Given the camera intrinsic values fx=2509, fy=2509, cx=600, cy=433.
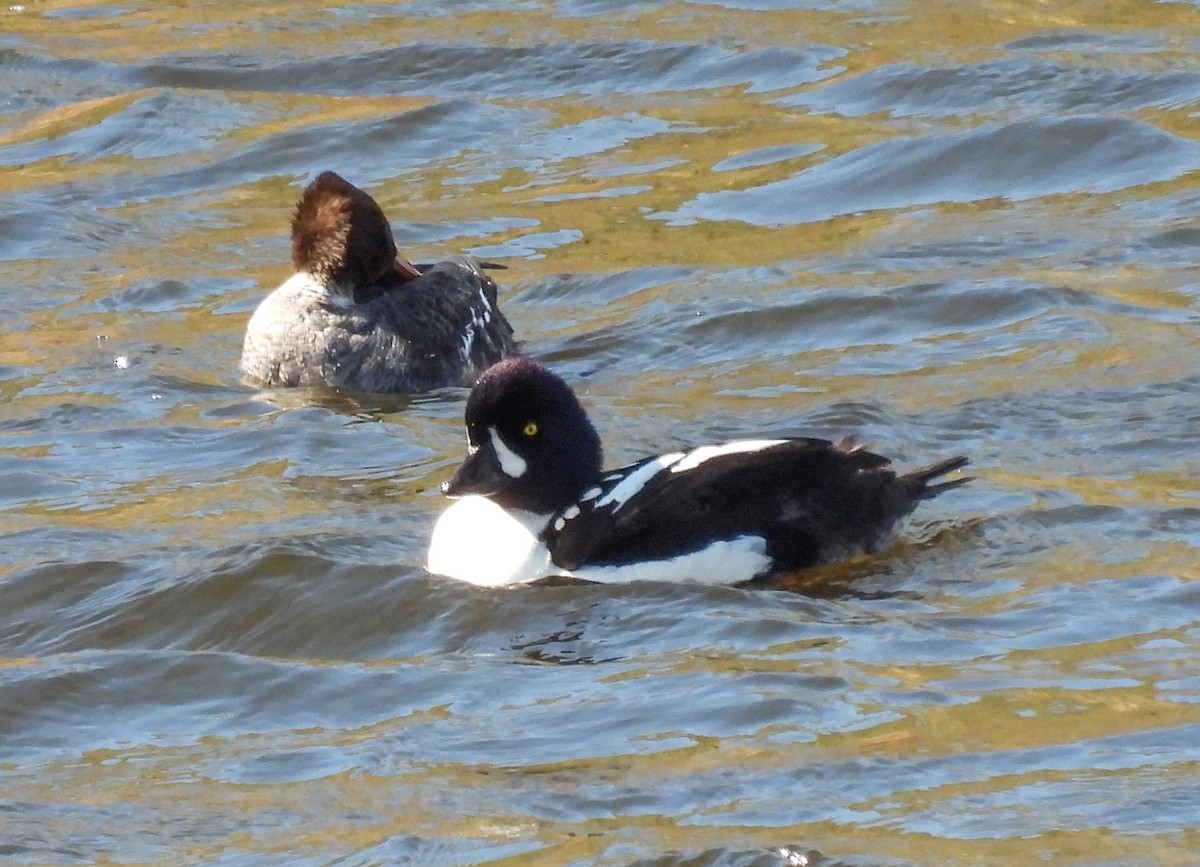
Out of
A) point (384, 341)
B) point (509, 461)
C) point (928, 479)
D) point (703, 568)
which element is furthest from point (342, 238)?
point (703, 568)

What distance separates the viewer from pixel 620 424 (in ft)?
38.3

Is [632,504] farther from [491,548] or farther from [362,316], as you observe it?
[362,316]

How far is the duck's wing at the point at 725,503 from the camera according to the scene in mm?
9172

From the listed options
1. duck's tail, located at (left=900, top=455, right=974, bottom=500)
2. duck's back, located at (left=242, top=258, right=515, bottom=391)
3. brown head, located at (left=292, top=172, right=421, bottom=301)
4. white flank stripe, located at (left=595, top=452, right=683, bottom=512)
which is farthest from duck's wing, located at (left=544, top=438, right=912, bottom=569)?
brown head, located at (left=292, top=172, right=421, bottom=301)

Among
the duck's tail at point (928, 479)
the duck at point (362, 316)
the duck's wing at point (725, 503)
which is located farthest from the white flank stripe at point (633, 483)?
the duck at point (362, 316)

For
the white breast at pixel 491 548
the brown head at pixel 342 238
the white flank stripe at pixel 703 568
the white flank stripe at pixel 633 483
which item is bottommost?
the white flank stripe at pixel 703 568

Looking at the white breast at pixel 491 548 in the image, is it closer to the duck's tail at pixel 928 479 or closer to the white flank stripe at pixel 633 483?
the white flank stripe at pixel 633 483

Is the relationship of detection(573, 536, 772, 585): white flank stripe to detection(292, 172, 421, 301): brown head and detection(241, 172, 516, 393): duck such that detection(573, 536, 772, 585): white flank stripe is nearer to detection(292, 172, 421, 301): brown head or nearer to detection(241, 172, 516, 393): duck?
detection(241, 172, 516, 393): duck

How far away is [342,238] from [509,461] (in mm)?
4387

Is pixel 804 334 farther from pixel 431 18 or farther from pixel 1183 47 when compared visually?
pixel 431 18

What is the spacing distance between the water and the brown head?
31.0 inches

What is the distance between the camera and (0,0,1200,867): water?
23.9 ft

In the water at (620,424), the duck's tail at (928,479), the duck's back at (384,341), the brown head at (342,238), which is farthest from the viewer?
the brown head at (342,238)

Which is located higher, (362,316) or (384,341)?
(362,316)
